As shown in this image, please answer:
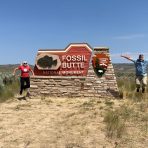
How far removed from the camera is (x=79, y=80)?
1694 cm

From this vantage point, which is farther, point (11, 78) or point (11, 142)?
point (11, 78)

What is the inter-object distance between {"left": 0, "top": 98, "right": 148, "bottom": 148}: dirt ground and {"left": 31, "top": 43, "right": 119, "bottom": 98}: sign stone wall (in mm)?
1204

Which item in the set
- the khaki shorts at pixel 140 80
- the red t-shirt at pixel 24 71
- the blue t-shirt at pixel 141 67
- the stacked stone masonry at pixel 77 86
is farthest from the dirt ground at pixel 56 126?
the blue t-shirt at pixel 141 67

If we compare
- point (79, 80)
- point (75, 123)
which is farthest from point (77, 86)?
point (75, 123)

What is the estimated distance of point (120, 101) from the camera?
610 inches

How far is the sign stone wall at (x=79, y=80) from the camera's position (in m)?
16.7

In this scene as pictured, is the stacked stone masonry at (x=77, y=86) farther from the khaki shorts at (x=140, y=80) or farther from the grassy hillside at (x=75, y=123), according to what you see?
the khaki shorts at (x=140, y=80)

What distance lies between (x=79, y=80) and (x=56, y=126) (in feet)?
20.3

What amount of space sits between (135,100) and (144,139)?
5887mm

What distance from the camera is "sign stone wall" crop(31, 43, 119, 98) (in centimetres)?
1670

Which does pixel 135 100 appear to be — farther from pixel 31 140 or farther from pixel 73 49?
pixel 31 140

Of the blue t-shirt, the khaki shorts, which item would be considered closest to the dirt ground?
the khaki shorts

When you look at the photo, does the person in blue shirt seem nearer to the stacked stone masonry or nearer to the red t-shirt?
the stacked stone masonry

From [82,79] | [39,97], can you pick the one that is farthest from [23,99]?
[82,79]
